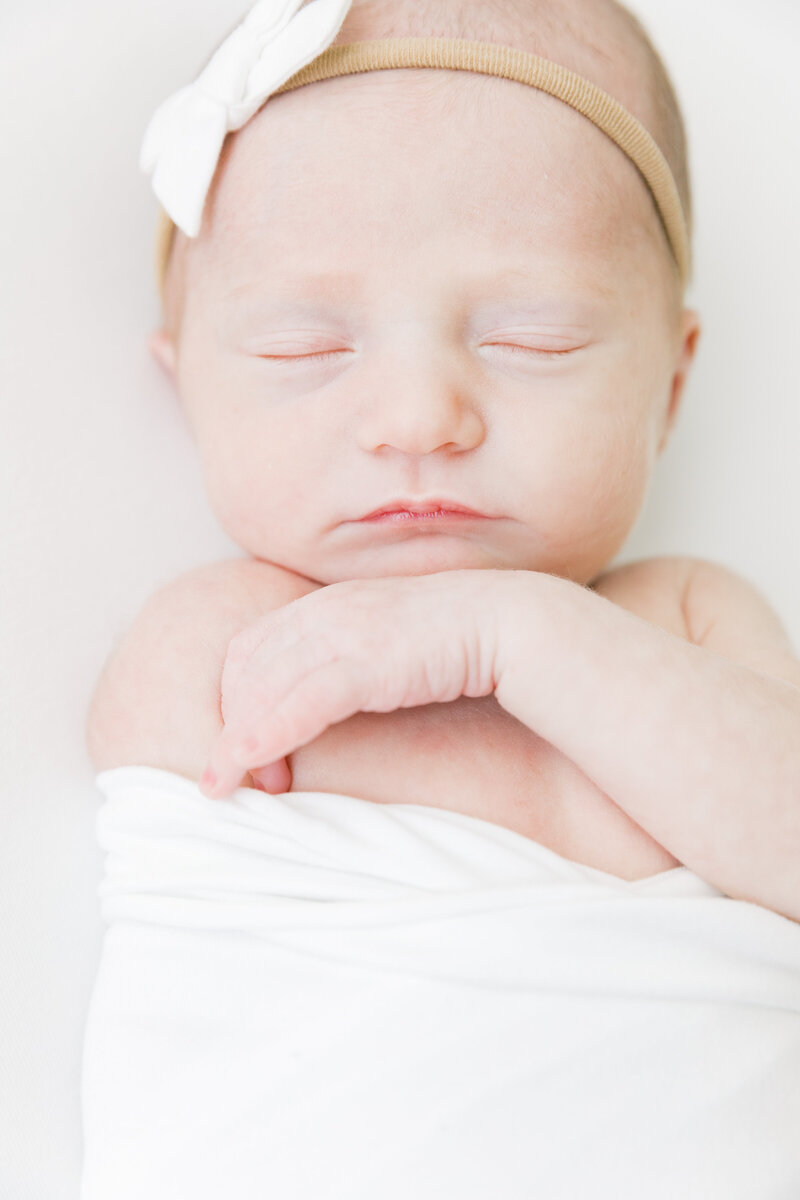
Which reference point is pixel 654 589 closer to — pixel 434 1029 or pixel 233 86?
pixel 434 1029

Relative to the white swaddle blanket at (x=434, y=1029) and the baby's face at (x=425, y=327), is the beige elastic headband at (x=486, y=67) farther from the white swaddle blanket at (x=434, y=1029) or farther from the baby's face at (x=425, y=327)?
the white swaddle blanket at (x=434, y=1029)

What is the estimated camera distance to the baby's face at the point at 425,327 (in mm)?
1266

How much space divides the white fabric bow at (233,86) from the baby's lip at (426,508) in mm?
428

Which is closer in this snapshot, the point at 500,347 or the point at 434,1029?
the point at 434,1029

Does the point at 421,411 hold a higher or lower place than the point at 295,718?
higher

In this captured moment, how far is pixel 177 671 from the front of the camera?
4.11ft

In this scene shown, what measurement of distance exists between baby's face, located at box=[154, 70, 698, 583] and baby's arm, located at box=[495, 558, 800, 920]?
0.70ft

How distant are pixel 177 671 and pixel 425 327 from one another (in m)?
0.48

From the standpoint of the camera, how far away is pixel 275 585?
4.53 ft

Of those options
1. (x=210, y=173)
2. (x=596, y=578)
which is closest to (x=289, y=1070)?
(x=596, y=578)

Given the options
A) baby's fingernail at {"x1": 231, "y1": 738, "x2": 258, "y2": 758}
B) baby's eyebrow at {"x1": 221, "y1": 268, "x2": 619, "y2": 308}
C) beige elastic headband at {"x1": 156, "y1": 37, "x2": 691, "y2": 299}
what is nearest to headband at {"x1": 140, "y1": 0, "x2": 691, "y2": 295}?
beige elastic headband at {"x1": 156, "y1": 37, "x2": 691, "y2": 299}

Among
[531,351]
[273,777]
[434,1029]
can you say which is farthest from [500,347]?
[434,1029]

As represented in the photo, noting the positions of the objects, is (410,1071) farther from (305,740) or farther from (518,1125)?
(305,740)

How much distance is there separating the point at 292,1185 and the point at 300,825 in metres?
0.33
